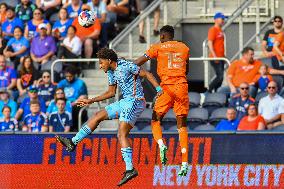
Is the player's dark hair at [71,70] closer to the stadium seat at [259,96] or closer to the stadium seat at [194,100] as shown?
the stadium seat at [194,100]

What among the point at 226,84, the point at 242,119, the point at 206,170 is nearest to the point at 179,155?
the point at 206,170

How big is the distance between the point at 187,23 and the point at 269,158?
25.2 feet

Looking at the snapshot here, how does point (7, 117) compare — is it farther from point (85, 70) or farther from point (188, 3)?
point (188, 3)

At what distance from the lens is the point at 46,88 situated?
979 inches

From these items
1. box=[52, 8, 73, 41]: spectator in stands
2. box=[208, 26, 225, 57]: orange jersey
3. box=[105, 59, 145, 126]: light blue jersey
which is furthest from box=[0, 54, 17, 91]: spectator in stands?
box=[105, 59, 145, 126]: light blue jersey

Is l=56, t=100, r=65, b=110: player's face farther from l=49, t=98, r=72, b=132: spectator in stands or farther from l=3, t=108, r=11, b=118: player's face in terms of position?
l=3, t=108, r=11, b=118: player's face

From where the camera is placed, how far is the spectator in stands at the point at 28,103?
2456cm

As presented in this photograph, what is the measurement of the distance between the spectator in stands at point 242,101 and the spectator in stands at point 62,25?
503 centimetres

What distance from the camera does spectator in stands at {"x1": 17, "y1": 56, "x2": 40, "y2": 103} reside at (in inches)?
1009

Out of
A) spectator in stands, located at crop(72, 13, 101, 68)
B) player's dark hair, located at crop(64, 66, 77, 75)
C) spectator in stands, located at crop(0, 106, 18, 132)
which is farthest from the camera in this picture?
spectator in stands, located at crop(72, 13, 101, 68)

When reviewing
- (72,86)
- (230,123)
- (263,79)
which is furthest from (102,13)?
(230,123)

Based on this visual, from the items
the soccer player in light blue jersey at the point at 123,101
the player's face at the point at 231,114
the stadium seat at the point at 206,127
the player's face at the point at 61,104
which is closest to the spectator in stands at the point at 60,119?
the player's face at the point at 61,104

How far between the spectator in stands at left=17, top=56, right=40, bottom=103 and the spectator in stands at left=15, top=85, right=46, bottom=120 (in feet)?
2.32

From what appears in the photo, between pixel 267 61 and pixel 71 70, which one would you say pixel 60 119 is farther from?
pixel 267 61
